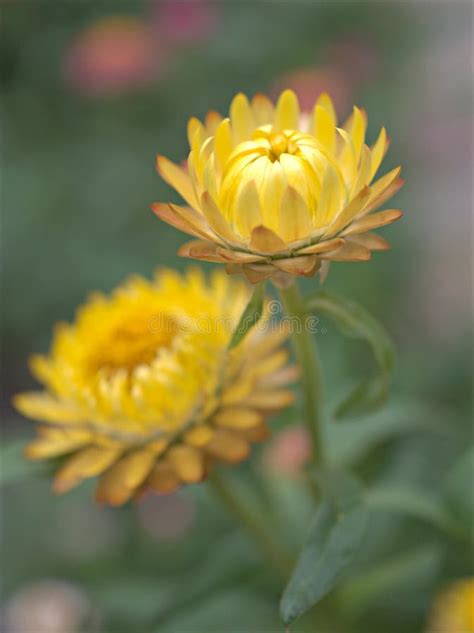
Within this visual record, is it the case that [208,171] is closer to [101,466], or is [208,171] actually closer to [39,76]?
[101,466]

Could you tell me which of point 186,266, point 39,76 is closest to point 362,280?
point 186,266

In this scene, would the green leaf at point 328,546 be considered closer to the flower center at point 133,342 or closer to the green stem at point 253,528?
the green stem at point 253,528

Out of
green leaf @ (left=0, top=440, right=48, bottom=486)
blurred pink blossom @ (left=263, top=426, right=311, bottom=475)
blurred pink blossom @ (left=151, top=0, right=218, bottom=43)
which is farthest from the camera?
blurred pink blossom @ (left=151, top=0, right=218, bottom=43)

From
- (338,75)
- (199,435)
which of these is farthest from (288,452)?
(338,75)

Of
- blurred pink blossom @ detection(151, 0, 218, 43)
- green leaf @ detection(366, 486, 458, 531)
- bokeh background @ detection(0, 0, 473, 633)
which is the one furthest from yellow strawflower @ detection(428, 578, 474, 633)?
blurred pink blossom @ detection(151, 0, 218, 43)

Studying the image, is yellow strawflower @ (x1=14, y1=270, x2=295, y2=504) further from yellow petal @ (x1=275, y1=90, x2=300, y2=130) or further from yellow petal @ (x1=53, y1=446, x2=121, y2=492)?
yellow petal @ (x1=275, y1=90, x2=300, y2=130)

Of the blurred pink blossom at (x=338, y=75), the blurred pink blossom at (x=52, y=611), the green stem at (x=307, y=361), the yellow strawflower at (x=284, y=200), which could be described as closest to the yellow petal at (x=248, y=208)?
the yellow strawflower at (x=284, y=200)
